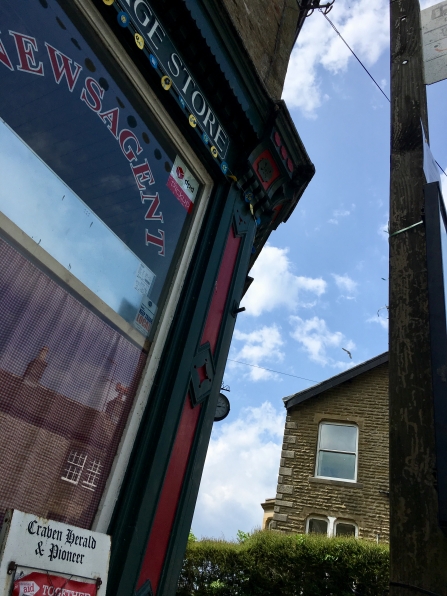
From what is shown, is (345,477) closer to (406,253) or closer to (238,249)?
(238,249)

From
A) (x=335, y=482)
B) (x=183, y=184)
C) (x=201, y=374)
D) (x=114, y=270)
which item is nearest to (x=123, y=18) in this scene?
(x=183, y=184)

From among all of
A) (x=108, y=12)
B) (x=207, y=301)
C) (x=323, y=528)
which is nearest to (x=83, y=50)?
(x=108, y=12)

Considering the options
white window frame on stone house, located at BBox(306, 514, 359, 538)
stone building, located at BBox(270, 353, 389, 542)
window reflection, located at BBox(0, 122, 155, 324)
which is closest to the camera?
window reflection, located at BBox(0, 122, 155, 324)

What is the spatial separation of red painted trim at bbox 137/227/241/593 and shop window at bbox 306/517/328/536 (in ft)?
46.7

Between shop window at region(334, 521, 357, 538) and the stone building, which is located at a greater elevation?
the stone building

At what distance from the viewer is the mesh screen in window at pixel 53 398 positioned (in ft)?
8.43

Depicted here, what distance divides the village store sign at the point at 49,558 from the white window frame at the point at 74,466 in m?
0.53

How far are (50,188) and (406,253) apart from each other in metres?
1.96

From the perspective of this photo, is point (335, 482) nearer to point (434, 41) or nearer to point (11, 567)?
point (434, 41)

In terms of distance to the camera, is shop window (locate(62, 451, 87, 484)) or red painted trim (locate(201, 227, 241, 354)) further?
red painted trim (locate(201, 227, 241, 354))

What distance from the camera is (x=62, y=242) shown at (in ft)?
9.80

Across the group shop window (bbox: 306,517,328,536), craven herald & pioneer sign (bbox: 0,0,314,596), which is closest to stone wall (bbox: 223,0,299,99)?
craven herald & pioneer sign (bbox: 0,0,314,596)

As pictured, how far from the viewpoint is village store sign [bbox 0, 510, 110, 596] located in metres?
1.99

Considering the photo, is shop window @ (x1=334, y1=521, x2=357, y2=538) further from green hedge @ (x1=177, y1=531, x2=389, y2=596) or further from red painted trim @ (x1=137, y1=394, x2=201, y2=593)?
red painted trim @ (x1=137, y1=394, x2=201, y2=593)
